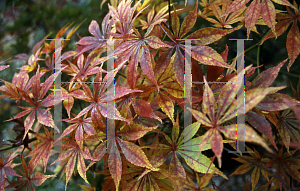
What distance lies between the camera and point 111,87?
1.46 feet

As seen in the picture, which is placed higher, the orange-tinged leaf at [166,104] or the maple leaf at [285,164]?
the orange-tinged leaf at [166,104]

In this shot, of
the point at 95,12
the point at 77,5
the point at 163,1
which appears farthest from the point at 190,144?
the point at 77,5

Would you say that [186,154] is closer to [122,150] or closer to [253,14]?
[122,150]

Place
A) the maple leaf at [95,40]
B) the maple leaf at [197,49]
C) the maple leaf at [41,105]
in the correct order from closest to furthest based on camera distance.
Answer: the maple leaf at [197,49], the maple leaf at [41,105], the maple leaf at [95,40]

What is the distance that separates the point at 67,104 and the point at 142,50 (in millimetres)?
250

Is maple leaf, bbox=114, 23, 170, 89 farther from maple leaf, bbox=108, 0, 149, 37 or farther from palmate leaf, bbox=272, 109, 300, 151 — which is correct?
palmate leaf, bbox=272, 109, 300, 151

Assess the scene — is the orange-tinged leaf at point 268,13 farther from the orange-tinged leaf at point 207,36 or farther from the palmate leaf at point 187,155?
the palmate leaf at point 187,155

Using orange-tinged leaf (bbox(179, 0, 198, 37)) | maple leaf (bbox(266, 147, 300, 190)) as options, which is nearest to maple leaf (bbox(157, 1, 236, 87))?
orange-tinged leaf (bbox(179, 0, 198, 37))

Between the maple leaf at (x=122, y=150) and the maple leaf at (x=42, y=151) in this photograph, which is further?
the maple leaf at (x=42, y=151)

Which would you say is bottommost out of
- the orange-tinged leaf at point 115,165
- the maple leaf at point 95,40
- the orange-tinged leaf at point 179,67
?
the orange-tinged leaf at point 115,165

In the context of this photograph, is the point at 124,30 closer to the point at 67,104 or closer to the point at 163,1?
the point at 67,104

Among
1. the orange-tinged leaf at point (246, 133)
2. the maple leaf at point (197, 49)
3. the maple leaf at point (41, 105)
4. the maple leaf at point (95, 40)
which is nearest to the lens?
Result: the orange-tinged leaf at point (246, 133)

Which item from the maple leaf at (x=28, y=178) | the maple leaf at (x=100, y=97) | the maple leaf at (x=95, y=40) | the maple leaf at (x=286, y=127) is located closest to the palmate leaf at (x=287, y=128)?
the maple leaf at (x=286, y=127)

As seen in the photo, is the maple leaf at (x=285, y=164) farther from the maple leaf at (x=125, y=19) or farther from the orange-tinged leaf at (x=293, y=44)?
the maple leaf at (x=125, y=19)
